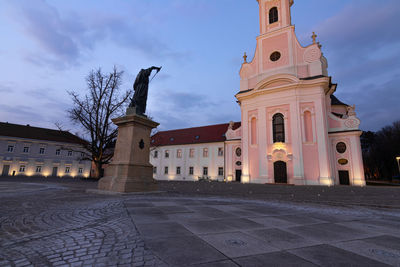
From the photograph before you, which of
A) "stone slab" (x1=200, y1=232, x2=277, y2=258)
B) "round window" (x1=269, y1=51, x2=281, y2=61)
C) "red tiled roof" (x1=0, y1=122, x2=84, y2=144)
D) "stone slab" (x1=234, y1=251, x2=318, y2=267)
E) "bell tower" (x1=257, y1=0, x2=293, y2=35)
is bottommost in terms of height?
"stone slab" (x1=200, y1=232, x2=277, y2=258)

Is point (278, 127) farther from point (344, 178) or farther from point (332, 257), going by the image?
point (332, 257)

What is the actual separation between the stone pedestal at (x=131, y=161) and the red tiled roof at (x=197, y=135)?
26.7 metres

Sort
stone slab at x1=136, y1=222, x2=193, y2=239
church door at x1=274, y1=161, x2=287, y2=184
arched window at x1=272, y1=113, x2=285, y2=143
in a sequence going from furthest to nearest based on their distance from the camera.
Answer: arched window at x1=272, y1=113, x2=285, y2=143
church door at x1=274, y1=161, x2=287, y2=184
stone slab at x1=136, y1=222, x2=193, y2=239

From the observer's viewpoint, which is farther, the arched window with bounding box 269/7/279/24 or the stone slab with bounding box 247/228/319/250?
the arched window with bounding box 269/7/279/24

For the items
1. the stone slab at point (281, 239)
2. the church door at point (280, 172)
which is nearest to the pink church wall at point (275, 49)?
the church door at point (280, 172)

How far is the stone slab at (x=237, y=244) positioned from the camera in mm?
2252

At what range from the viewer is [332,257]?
217 cm

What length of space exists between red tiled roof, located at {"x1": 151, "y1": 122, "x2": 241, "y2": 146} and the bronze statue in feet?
85.5

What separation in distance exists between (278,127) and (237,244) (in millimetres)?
25301

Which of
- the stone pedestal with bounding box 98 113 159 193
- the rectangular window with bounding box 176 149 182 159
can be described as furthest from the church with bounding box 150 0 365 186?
the stone pedestal with bounding box 98 113 159 193

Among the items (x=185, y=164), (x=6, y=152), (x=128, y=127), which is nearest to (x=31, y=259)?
(x=128, y=127)

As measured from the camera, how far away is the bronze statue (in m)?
9.59

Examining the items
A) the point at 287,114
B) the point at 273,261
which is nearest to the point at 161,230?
the point at 273,261

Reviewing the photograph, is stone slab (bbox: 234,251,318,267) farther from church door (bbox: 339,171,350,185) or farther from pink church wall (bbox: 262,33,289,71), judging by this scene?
pink church wall (bbox: 262,33,289,71)
